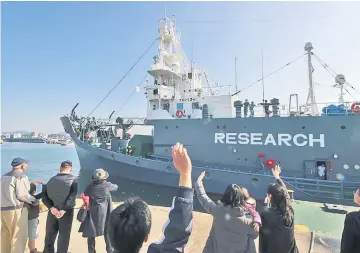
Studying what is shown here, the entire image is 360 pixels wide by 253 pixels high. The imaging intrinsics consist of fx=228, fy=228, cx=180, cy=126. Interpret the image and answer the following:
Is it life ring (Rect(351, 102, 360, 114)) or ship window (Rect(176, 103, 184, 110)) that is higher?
ship window (Rect(176, 103, 184, 110))

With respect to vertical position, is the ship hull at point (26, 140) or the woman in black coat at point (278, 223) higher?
the woman in black coat at point (278, 223)

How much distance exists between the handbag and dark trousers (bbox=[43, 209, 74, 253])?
20cm

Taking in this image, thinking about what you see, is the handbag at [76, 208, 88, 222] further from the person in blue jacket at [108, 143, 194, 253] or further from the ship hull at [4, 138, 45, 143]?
the ship hull at [4, 138, 45, 143]

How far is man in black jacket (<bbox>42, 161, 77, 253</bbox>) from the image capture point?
3.29 m

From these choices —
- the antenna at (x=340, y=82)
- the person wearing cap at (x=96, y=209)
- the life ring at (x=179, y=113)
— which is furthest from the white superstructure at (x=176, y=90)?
the person wearing cap at (x=96, y=209)

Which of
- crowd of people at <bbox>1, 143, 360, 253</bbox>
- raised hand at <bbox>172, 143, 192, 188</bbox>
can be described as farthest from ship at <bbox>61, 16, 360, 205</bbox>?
raised hand at <bbox>172, 143, 192, 188</bbox>

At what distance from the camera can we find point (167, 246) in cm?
127

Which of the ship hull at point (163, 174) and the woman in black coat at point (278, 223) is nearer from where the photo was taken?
the woman in black coat at point (278, 223)

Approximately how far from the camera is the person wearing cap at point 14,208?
121 inches

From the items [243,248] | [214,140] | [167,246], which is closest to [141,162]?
[214,140]

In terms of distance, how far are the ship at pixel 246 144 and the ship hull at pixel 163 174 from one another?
3 centimetres

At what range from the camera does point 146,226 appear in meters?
1.30

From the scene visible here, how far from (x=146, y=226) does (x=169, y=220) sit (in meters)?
0.13

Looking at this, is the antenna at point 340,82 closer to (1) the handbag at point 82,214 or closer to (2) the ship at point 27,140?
(1) the handbag at point 82,214
